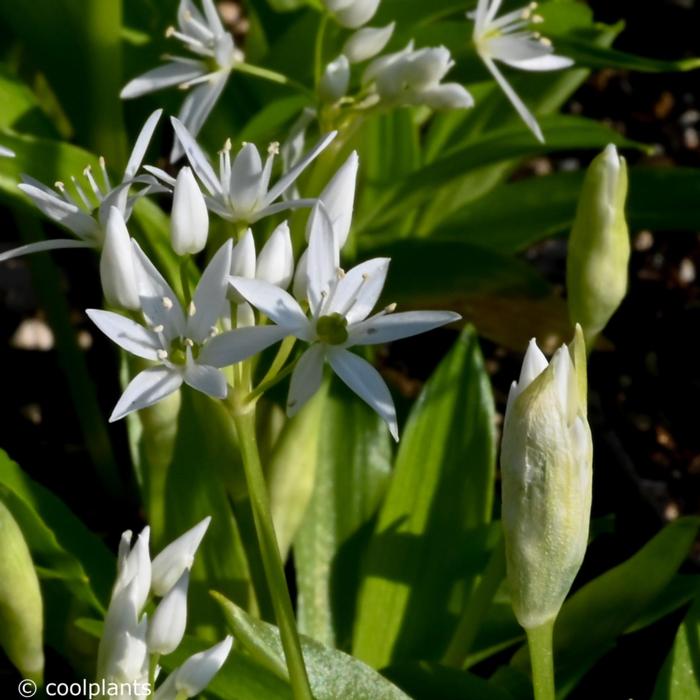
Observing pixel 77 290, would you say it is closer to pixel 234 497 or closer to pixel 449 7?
pixel 449 7

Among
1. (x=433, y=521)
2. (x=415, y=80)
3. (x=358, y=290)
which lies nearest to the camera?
(x=358, y=290)

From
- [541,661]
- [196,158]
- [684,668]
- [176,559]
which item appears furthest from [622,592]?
[196,158]

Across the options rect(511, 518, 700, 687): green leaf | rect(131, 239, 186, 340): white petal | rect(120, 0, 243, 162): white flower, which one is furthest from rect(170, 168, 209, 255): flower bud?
rect(511, 518, 700, 687): green leaf

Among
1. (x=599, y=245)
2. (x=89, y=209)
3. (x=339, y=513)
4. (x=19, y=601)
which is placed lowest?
(x=339, y=513)

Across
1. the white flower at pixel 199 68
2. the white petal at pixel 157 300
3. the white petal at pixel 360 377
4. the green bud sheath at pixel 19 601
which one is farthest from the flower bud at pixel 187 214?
the white flower at pixel 199 68

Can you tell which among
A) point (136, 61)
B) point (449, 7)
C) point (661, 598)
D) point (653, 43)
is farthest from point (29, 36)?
point (653, 43)

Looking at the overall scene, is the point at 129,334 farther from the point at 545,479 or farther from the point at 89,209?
the point at 545,479

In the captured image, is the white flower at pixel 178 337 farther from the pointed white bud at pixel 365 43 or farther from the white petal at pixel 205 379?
the pointed white bud at pixel 365 43
